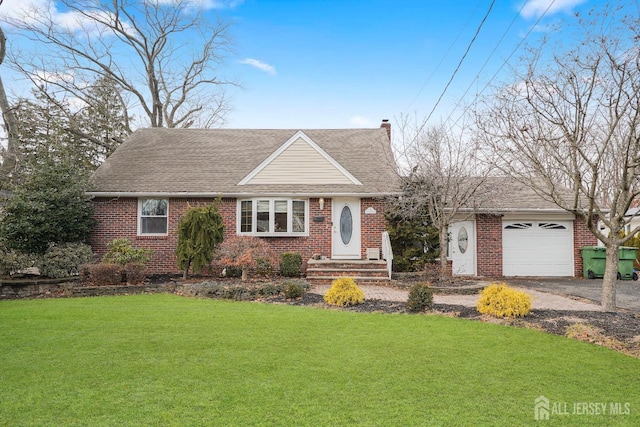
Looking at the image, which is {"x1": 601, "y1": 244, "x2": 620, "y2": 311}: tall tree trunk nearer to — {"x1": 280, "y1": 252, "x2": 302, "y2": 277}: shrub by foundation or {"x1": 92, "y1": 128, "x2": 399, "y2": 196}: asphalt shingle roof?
{"x1": 92, "y1": 128, "x2": 399, "y2": 196}: asphalt shingle roof

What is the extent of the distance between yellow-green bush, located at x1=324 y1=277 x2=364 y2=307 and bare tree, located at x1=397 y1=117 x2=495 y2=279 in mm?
4346

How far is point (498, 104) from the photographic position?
29.3 ft

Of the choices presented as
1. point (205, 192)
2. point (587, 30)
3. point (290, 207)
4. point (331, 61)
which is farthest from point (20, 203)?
point (587, 30)

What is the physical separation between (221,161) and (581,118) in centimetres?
1299

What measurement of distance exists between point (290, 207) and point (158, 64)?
18.4 metres

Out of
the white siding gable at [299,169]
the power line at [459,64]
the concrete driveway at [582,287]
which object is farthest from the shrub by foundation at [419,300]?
the white siding gable at [299,169]

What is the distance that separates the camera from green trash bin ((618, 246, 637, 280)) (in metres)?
14.8

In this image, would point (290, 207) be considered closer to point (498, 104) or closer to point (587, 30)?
point (498, 104)

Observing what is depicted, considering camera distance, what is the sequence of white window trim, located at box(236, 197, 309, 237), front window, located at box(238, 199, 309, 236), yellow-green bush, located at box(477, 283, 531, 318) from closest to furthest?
yellow-green bush, located at box(477, 283, 531, 318) < white window trim, located at box(236, 197, 309, 237) < front window, located at box(238, 199, 309, 236)

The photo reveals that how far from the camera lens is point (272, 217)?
1530 cm

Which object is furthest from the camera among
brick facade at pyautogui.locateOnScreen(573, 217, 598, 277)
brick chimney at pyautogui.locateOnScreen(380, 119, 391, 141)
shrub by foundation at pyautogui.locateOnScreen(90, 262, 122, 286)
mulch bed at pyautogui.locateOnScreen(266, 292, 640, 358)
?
brick chimney at pyautogui.locateOnScreen(380, 119, 391, 141)

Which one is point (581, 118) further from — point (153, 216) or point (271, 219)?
point (153, 216)

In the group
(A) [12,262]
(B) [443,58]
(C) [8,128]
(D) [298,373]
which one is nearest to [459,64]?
(B) [443,58]

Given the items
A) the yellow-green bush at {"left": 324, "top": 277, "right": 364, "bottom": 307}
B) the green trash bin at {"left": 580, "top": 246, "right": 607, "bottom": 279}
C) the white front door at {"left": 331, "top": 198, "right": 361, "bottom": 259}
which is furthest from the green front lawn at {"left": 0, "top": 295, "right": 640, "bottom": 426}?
the green trash bin at {"left": 580, "top": 246, "right": 607, "bottom": 279}
